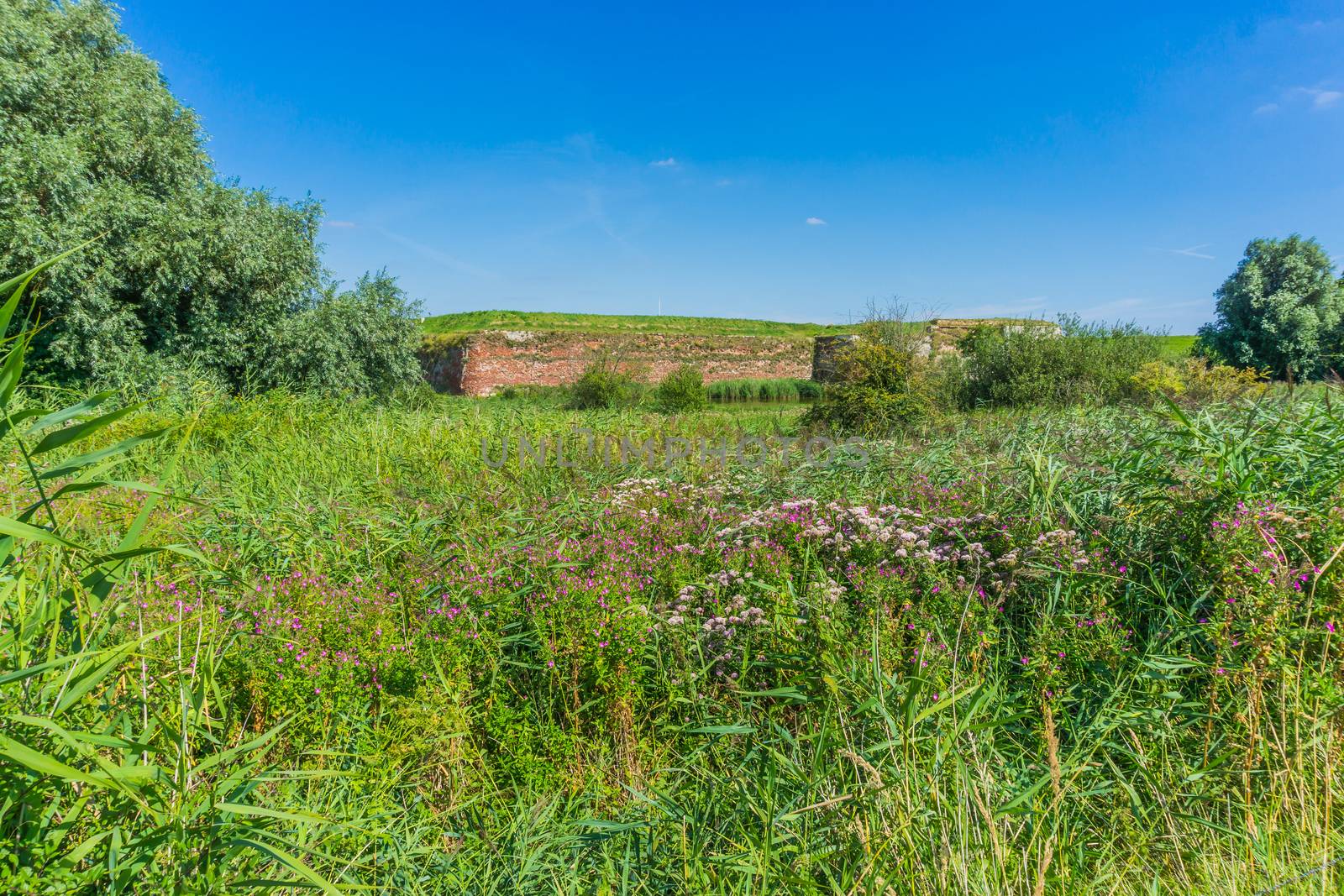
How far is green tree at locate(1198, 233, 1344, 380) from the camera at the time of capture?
16.6 meters

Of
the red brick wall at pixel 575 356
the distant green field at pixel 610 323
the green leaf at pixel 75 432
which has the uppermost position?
the distant green field at pixel 610 323

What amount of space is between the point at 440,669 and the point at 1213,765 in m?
2.46

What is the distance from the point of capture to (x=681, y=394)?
13422 millimetres

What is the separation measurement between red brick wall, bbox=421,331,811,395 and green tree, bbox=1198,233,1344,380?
11930 mm

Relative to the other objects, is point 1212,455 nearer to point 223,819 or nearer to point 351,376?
point 223,819

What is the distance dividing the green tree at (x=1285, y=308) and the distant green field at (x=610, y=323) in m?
10.6

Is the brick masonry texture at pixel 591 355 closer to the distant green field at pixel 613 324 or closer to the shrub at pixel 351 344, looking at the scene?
the distant green field at pixel 613 324

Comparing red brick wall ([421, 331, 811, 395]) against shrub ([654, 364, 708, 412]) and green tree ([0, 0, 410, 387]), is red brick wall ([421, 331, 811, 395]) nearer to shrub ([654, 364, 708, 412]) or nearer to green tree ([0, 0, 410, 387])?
shrub ([654, 364, 708, 412])

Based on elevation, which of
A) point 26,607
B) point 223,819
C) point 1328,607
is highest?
point 26,607

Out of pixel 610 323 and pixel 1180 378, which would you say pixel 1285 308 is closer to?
pixel 1180 378

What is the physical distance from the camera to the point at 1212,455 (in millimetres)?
2807

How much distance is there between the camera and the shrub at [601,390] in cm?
1297

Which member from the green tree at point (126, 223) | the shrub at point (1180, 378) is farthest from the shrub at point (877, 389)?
the green tree at point (126, 223)

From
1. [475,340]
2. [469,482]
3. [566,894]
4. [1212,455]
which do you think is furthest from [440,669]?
[475,340]
